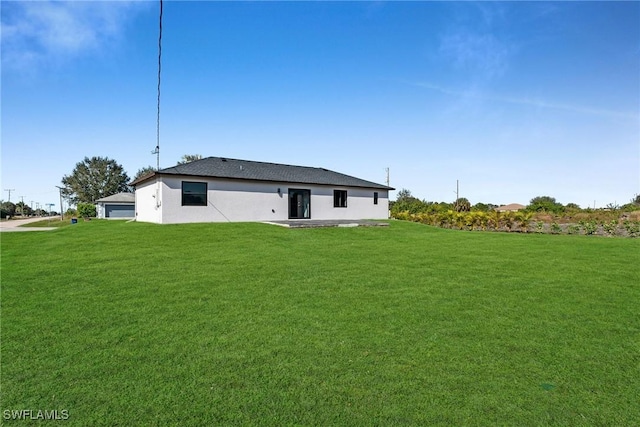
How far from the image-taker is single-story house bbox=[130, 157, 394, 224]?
16.3 m

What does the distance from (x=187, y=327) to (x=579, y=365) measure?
163 inches

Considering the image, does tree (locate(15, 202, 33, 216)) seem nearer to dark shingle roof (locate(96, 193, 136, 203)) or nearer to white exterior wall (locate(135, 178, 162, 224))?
dark shingle roof (locate(96, 193, 136, 203))

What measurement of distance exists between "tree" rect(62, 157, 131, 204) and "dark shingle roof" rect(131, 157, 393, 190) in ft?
181

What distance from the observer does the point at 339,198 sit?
22.3 meters

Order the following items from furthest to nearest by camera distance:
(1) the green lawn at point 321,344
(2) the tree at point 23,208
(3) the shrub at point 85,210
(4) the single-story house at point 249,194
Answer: (2) the tree at point 23,208, (3) the shrub at point 85,210, (4) the single-story house at point 249,194, (1) the green lawn at point 321,344

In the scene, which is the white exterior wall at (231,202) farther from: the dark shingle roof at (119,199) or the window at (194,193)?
the dark shingle roof at (119,199)

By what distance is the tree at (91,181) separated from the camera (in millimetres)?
64875

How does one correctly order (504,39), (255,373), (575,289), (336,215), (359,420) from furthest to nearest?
1. (336,215)
2. (504,39)
3. (575,289)
4. (255,373)
5. (359,420)

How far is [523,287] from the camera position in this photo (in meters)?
5.67

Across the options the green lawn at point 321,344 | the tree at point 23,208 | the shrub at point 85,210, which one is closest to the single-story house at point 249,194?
the green lawn at point 321,344

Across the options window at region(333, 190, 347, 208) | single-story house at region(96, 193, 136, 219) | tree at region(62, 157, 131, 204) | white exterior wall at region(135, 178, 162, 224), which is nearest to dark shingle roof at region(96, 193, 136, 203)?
single-story house at region(96, 193, 136, 219)

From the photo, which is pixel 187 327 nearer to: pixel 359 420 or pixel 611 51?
pixel 359 420

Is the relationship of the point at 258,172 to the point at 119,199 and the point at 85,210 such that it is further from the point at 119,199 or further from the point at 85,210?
the point at 85,210

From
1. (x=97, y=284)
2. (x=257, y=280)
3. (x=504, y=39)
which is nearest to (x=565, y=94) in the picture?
(x=504, y=39)
